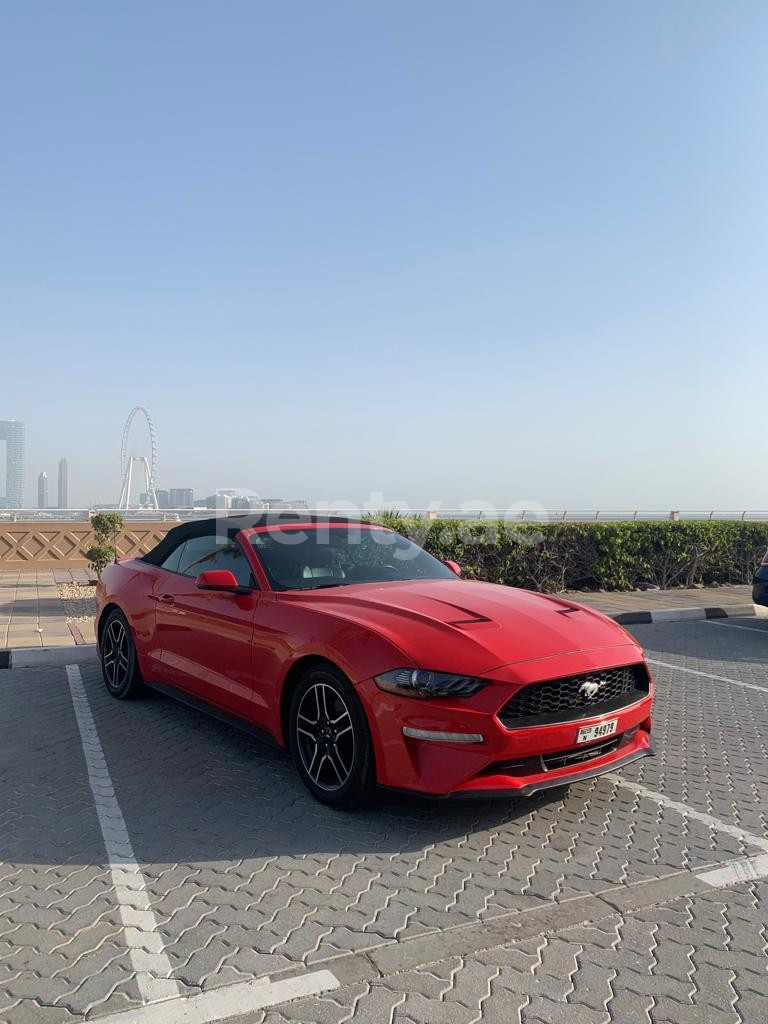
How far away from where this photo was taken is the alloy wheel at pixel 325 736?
13.2ft

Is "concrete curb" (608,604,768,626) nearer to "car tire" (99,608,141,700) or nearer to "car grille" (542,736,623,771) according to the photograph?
"car tire" (99,608,141,700)

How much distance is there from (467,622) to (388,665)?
54 centimetres

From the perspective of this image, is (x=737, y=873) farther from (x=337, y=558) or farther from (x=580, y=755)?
(x=337, y=558)

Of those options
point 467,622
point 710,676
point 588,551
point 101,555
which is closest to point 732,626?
point 588,551

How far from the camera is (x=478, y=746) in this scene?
3.62 m

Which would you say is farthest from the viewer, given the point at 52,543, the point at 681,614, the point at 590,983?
the point at 52,543

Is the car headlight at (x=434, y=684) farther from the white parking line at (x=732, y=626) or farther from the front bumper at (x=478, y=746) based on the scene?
the white parking line at (x=732, y=626)

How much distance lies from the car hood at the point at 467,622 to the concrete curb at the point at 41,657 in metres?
4.23

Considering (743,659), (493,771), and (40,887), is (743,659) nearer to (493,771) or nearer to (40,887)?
(493,771)

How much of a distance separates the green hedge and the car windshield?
765 cm

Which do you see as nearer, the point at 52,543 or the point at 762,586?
the point at 762,586

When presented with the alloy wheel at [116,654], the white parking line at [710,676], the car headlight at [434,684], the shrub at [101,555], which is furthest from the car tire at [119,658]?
the shrub at [101,555]

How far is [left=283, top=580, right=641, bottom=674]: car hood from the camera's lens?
381cm

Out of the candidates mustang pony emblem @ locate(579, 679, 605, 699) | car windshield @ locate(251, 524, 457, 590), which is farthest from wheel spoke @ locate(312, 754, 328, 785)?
mustang pony emblem @ locate(579, 679, 605, 699)
